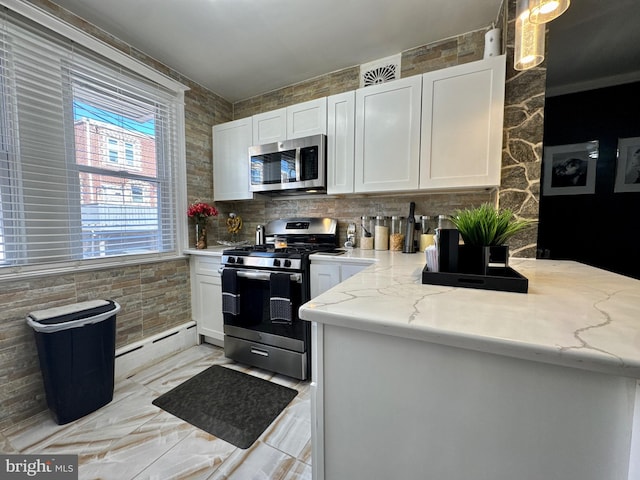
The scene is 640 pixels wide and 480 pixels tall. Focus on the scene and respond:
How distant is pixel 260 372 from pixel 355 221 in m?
1.57

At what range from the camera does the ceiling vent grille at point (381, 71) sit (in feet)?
7.17

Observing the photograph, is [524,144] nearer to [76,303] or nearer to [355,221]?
[355,221]

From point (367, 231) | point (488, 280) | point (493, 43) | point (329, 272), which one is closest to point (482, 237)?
point (488, 280)

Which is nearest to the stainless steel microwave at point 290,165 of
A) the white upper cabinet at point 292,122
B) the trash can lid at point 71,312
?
the white upper cabinet at point 292,122

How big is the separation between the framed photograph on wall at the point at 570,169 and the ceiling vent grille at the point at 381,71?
1.48m

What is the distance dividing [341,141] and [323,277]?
1143 millimetres

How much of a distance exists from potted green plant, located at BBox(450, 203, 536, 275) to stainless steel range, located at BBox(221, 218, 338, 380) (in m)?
1.15

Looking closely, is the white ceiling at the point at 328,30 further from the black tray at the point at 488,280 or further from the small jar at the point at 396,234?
the black tray at the point at 488,280

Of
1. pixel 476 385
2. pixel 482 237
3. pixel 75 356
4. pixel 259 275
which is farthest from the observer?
pixel 259 275

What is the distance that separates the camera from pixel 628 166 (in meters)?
1.91

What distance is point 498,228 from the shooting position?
96 centimetres

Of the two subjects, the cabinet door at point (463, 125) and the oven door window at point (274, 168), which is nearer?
the cabinet door at point (463, 125)

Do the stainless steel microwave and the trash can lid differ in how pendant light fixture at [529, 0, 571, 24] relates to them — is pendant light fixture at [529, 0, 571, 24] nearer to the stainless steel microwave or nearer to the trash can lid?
the stainless steel microwave

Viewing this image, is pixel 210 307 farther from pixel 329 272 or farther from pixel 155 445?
pixel 329 272
